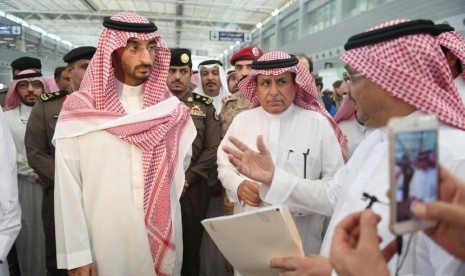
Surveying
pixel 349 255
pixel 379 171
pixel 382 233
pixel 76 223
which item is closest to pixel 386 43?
pixel 379 171

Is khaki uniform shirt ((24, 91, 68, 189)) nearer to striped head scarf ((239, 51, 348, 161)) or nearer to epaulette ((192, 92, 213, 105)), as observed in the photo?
epaulette ((192, 92, 213, 105))

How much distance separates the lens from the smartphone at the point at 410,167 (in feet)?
2.69

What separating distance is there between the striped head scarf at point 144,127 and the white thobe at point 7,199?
1.03 feet

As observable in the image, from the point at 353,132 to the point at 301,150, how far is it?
3.58ft

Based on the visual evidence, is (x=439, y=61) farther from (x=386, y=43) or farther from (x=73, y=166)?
(x=73, y=166)

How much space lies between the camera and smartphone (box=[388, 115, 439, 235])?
821 millimetres

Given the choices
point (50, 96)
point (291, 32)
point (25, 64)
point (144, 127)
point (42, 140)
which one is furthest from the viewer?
point (291, 32)

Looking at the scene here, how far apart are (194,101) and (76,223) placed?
1693 mm

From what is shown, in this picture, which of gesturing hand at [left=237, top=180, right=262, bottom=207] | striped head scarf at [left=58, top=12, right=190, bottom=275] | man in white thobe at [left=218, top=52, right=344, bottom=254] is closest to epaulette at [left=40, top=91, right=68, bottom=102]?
striped head scarf at [left=58, top=12, right=190, bottom=275]

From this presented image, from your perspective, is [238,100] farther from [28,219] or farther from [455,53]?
[28,219]

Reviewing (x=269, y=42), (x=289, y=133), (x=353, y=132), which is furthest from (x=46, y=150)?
(x=269, y=42)

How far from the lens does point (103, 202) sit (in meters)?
2.17

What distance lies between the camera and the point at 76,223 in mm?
2100

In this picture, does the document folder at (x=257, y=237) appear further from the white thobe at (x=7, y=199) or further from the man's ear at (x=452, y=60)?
the man's ear at (x=452, y=60)
